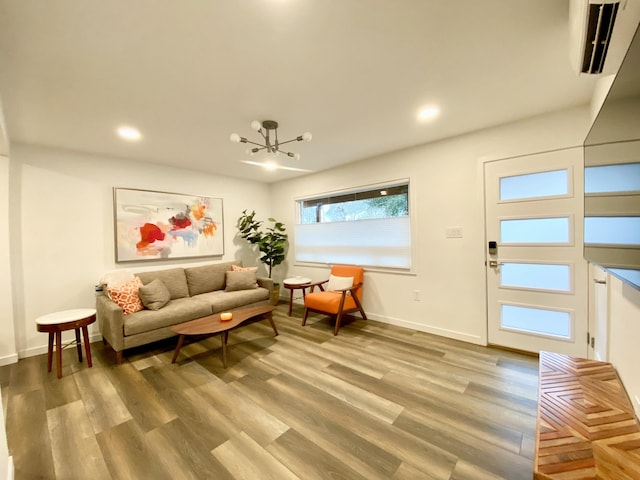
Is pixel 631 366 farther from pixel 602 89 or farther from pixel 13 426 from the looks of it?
pixel 13 426

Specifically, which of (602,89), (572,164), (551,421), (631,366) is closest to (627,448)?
(551,421)

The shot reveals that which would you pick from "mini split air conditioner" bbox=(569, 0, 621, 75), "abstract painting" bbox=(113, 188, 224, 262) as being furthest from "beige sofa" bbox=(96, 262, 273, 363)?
"mini split air conditioner" bbox=(569, 0, 621, 75)

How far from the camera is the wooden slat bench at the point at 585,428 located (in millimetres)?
846

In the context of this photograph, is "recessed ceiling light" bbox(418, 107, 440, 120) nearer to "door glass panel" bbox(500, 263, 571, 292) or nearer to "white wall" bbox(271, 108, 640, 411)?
"white wall" bbox(271, 108, 640, 411)

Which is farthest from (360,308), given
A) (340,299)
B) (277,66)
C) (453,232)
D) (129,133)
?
(129,133)

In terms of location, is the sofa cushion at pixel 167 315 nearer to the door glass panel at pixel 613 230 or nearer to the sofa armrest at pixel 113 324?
the sofa armrest at pixel 113 324

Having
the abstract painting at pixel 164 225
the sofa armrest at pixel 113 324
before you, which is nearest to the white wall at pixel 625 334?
the sofa armrest at pixel 113 324

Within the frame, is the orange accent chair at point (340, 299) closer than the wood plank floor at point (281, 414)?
No

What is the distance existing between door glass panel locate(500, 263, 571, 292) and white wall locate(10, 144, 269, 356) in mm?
4553

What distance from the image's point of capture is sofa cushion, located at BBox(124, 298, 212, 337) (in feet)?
9.02

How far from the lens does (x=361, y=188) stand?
3.96 metres

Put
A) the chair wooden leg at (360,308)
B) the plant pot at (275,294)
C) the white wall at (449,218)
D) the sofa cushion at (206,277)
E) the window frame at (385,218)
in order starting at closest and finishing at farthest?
the white wall at (449,218) → the window frame at (385,218) → the chair wooden leg at (360,308) → the sofa cushion at (206,277) → the plant pot at (275,294)

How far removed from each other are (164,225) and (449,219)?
392 cm

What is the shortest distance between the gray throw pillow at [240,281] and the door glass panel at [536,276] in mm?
3330
